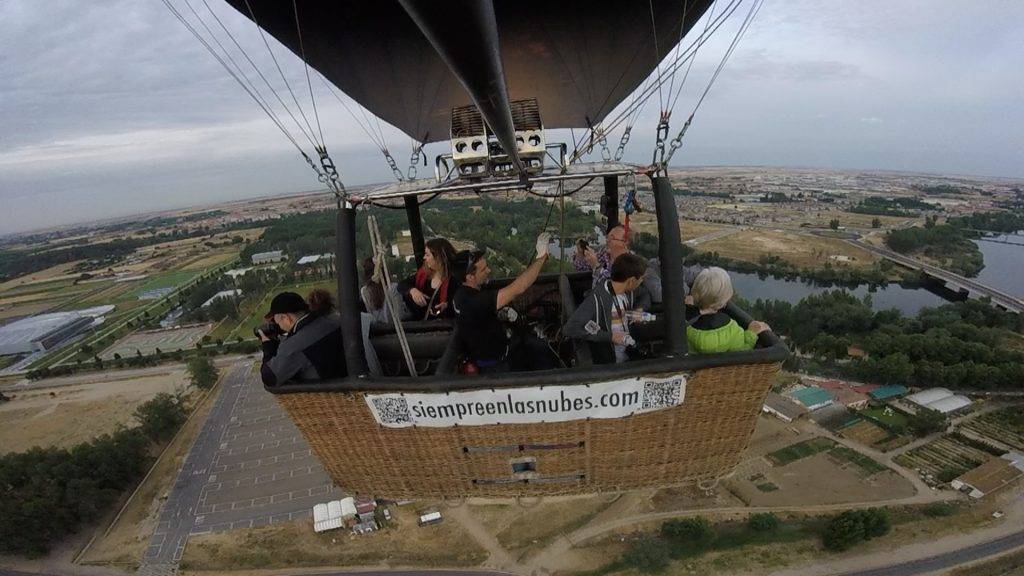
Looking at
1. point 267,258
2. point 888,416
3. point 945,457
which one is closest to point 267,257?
point 267,258

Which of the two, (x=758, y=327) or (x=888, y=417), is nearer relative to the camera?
(x=758, y=327)

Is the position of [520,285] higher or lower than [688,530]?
Answer: higher

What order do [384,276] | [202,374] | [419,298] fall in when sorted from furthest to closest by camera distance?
[202,374]
[419,298]
[384,276]

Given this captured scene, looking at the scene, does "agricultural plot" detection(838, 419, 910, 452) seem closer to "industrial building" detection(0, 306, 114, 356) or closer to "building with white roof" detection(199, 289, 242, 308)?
"building with white roof" detection(199, 289, 242, 308)

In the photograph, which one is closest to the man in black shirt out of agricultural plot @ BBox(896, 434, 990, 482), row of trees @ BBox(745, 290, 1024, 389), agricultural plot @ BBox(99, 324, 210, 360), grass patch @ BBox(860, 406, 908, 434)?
agricultural plot @ BBox(896, 434, 990, 482)

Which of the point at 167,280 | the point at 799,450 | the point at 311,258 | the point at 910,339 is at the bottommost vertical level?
the point at 799,450

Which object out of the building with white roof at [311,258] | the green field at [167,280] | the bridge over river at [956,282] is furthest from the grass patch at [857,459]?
the green field at [167,280]

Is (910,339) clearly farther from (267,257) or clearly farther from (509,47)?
(267,257)

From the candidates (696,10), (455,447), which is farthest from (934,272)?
(455,447)

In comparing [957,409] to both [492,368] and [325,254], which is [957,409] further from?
[325,254]
